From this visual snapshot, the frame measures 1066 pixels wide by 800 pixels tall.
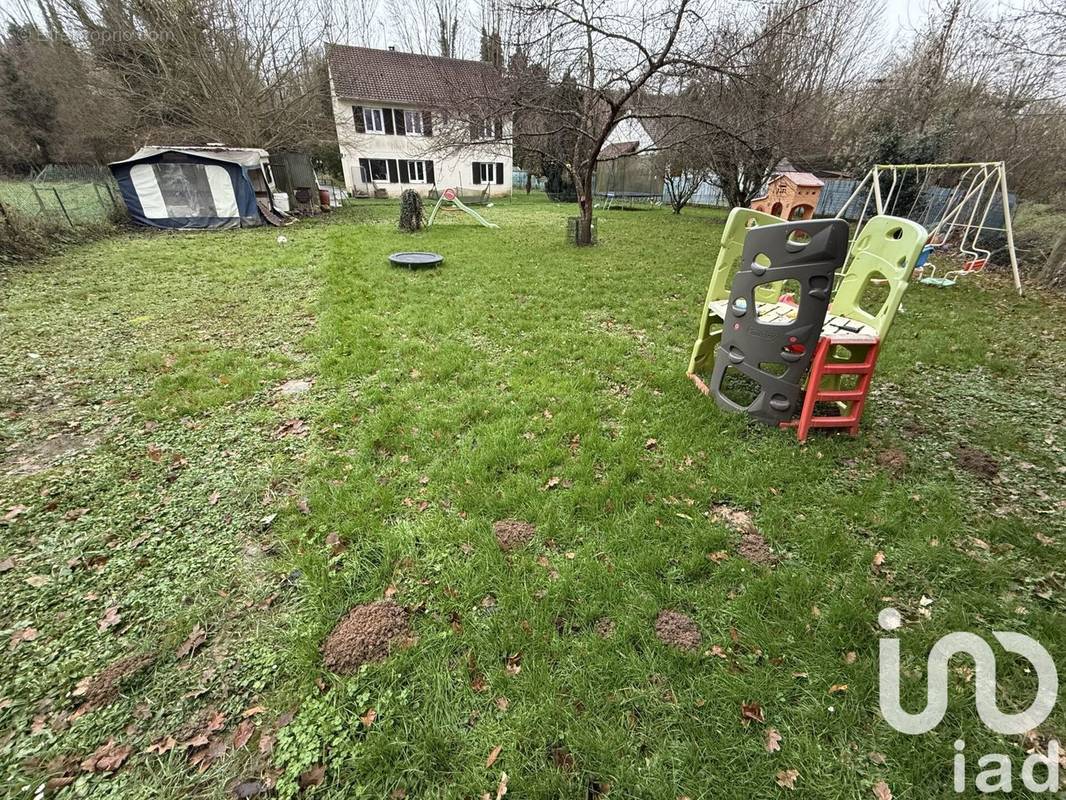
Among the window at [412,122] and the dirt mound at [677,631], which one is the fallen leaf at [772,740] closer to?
the dirt mound at [677,631]

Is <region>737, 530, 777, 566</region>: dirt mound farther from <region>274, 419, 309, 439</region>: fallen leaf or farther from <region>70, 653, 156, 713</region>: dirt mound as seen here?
<region>274, 419, 309, 439</region>: fallen leaf

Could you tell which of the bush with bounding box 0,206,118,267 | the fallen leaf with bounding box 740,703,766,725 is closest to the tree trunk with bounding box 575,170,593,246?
the fallen leaf with bounding box 740,703,766,725

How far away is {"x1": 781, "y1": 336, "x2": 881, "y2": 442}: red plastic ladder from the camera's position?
122 inches

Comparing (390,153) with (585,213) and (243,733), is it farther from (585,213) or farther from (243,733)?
(243,733)

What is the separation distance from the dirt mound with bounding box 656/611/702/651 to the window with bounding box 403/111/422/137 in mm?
26232

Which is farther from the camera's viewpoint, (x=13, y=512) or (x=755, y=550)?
(x=13, y=512)

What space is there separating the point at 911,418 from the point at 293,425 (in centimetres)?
532

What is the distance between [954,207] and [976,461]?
1158 cm

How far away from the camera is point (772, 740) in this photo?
5.33 feet

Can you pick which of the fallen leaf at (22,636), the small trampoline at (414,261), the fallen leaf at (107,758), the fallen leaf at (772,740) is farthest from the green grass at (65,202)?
the fallen leaf at (772,740)

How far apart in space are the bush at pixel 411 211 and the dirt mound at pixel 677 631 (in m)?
12.7

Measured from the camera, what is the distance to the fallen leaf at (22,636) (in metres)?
1.99

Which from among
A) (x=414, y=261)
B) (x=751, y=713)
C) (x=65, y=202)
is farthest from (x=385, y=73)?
(x=751, y=713)

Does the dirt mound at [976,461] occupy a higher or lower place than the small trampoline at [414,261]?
lower
